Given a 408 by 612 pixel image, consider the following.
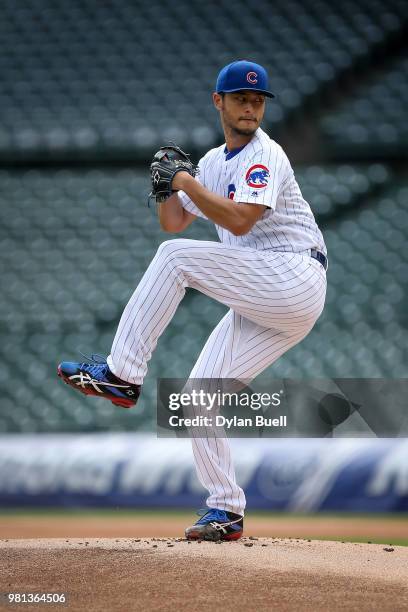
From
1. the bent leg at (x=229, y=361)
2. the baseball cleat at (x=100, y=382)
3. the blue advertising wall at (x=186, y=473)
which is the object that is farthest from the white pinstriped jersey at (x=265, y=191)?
the blue advertising wall at (x=186, y=473)

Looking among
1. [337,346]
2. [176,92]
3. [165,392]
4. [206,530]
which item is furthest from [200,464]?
[176,92]

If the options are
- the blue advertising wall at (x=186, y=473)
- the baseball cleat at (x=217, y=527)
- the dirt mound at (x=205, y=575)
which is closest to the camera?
the dirt mound at (x=205, y=575)

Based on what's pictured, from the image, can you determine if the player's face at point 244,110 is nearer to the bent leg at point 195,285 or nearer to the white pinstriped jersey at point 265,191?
the white pinstriped jersey at point 265,191

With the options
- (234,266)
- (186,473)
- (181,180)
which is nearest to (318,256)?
(234,266)

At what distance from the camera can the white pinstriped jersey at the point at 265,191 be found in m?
2.75

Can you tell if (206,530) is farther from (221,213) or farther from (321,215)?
(321,215)

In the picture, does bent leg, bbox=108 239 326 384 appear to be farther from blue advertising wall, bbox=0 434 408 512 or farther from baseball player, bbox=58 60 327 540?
blue advertising wall, bbox=0 434 408 512

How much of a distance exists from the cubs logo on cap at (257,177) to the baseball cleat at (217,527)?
1.15 m

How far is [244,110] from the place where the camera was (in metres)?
2.90

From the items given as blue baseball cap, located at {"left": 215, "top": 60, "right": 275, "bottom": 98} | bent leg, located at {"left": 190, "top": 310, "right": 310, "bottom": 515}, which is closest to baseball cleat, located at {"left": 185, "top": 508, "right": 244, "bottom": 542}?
bent leg, located at {"left": 190, "top": 310, "right": 310, "bottom": 515}

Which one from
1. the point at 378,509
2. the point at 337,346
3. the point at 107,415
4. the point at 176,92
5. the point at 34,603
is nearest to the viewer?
the point at 34,603

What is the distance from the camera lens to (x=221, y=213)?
270 centimetres

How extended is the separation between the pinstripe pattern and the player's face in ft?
0.15

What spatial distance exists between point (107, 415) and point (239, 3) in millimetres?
4041
